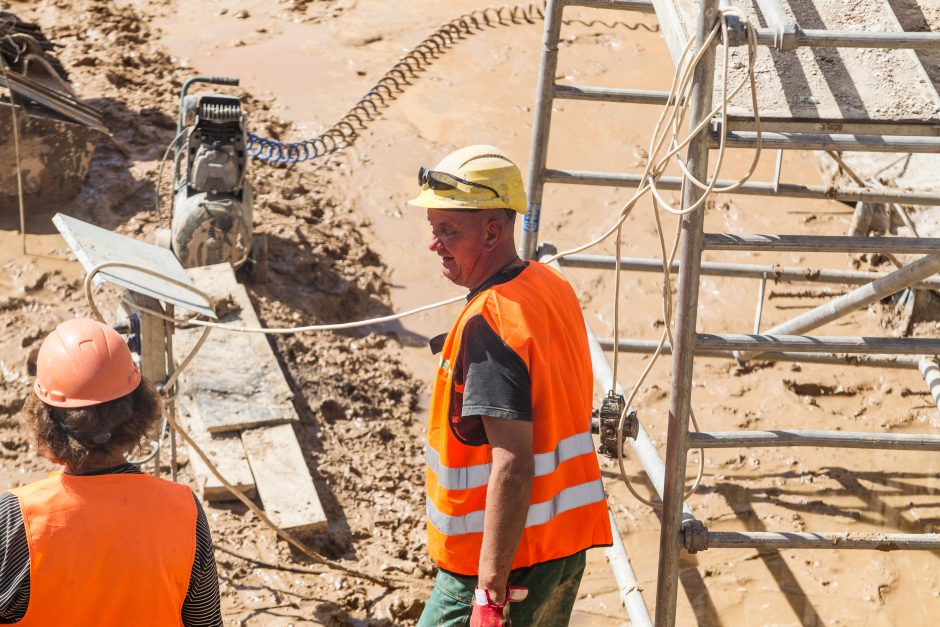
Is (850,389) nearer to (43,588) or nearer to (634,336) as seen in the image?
(634,336)

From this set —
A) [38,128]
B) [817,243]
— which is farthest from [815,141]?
[38,128]

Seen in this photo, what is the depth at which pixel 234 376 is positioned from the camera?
577cm

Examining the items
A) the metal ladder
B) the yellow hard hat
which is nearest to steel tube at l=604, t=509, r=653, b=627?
the metal ladder

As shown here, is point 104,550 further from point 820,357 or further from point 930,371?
point 930,371

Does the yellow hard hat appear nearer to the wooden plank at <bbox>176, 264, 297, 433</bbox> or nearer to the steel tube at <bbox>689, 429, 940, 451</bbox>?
the steel tube at <bbox>689, 429, 940, 451</bbox>

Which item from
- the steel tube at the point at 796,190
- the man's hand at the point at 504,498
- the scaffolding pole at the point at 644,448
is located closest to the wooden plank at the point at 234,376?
the scaffolding pole at the point at 644,448

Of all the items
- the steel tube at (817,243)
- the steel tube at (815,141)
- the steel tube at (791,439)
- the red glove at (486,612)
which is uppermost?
the steel tube at (815,141)

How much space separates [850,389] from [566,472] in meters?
4.07

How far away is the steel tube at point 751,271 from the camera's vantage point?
502 centimetres

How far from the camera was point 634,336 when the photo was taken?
23.5 ft

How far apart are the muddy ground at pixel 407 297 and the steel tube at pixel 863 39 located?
9.78ft

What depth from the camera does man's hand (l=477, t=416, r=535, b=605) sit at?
2742 mm

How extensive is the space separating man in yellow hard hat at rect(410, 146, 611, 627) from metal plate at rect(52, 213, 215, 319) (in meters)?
1.10

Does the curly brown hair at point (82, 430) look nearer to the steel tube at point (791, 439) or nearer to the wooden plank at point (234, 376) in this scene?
the steel tube at point (791, 439)
